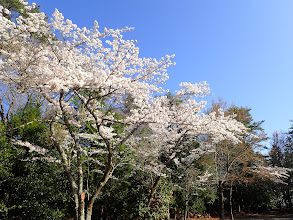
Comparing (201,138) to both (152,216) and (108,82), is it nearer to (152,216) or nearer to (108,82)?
(152,216)

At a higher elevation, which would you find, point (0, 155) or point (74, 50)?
point (74, 50)

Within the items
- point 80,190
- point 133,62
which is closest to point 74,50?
point 133,62

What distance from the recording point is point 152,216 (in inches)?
336

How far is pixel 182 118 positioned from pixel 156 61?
184cm

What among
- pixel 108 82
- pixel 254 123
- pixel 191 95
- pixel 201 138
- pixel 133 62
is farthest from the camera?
pixel 254 123

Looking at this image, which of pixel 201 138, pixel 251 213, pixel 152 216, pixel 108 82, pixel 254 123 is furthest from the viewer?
pixel 254 123

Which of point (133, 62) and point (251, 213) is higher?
point (133, 62)

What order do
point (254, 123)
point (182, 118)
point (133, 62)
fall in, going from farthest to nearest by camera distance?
1. point (254, 123)
2. point (182, 118)
3. point (133, 62)

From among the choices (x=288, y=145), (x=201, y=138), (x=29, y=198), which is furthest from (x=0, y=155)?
(x=288, y=145)

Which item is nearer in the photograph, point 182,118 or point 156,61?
point 156,61

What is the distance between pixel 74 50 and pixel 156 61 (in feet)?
6.07

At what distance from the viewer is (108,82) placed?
3.36m

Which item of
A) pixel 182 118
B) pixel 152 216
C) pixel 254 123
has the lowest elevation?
pixel 152 216

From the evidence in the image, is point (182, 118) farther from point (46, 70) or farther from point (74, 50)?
point (46, 70)
